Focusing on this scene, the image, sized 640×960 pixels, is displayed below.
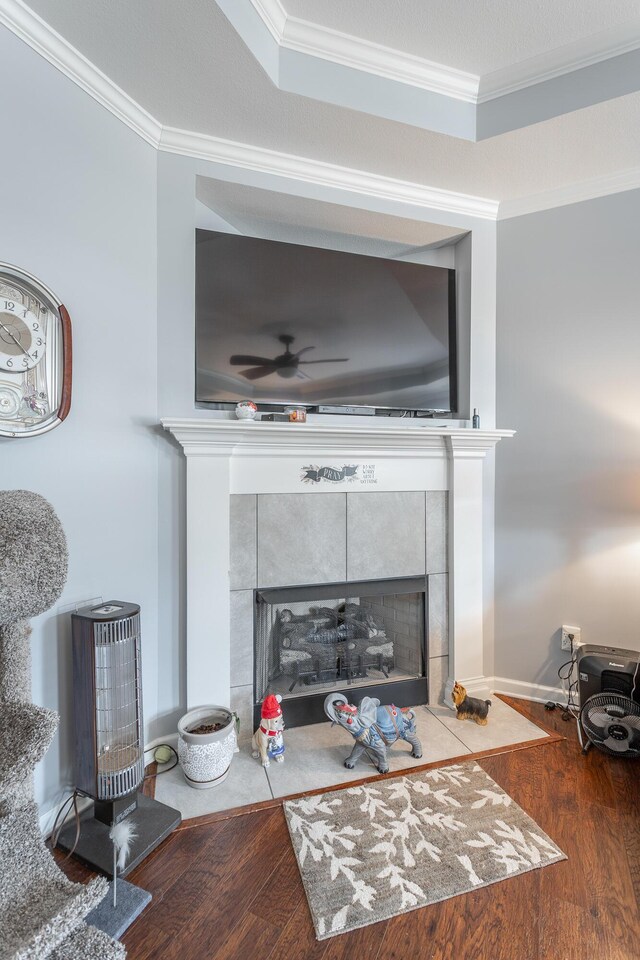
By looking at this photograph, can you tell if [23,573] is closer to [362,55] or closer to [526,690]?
[362,55]

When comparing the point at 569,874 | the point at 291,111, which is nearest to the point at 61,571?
the point at 569,874

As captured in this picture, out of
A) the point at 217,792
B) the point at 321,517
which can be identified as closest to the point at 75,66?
the point at 321,517

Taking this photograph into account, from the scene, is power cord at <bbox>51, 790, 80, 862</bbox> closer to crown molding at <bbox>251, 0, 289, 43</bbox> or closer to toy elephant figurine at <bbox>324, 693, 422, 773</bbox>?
toy elephant figurine at <bbox>324, 693, 422, 773</bbox>

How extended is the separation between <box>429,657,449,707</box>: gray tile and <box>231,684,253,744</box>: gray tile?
963mm

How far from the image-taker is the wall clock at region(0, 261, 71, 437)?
1.43 m

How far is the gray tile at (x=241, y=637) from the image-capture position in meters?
2.11

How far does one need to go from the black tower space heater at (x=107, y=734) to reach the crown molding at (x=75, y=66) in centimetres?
188

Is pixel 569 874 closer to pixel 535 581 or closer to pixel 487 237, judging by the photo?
pixel 535 581

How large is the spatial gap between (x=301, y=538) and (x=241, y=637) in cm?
53

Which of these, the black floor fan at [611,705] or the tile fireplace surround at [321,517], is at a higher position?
the tile fireplace surround at [321,517]

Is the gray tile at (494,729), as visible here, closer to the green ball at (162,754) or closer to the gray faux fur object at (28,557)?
the green ball at (162,754)

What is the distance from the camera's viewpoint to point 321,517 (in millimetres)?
2244

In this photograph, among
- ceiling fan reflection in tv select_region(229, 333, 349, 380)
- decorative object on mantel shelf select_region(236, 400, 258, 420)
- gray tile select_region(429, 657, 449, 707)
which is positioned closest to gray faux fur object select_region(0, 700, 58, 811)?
decorative object on mantel shelf select_region(236, 400, 258, 420)

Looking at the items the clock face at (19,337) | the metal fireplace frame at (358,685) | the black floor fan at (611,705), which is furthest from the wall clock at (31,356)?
the black floor fan at (611,705)
